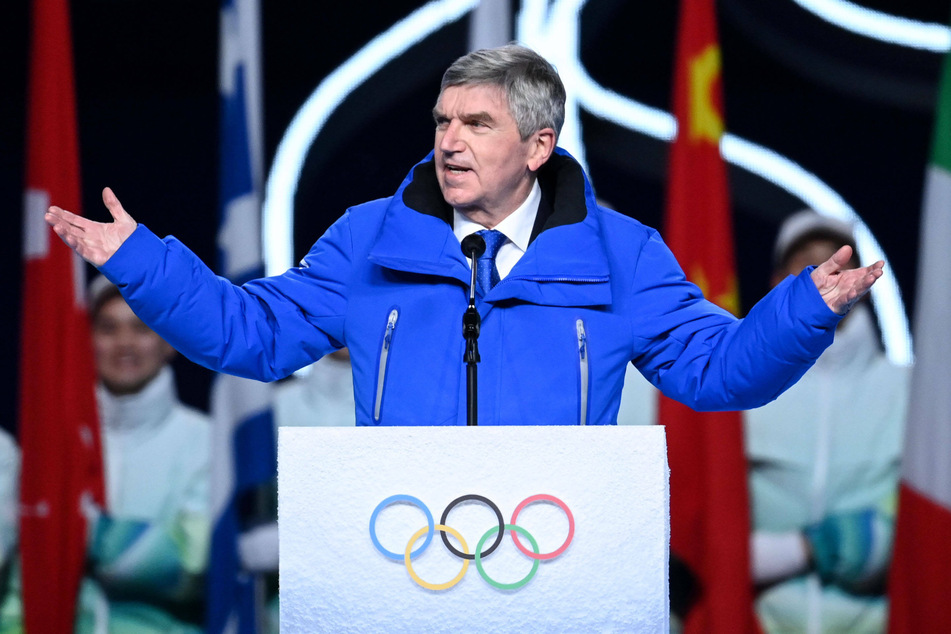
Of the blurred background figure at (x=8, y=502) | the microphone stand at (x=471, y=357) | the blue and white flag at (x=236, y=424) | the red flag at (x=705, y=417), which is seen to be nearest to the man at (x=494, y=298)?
the microphone stand at (x=471, y=357)

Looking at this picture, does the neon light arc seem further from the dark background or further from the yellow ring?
the yellow ring

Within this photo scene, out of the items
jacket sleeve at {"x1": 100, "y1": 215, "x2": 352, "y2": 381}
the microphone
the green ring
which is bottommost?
the green ring

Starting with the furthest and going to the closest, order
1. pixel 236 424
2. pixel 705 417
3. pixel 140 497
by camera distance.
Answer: pixel 140 497, pixel 236 424, pixel 705 417

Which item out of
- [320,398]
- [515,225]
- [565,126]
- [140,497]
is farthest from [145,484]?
[515,225]

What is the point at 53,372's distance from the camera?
11.3 feet

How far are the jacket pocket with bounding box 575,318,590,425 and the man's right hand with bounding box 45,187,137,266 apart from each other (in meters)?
0.66

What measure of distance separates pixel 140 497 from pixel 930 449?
100 inches

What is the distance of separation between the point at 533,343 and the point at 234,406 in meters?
2.07

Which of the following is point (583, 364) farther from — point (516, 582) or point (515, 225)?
point (516, 582)

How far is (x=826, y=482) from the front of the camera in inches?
130

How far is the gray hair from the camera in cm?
164

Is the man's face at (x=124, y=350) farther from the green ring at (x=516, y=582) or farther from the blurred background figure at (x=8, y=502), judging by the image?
the green ring at (x=516, y=582)

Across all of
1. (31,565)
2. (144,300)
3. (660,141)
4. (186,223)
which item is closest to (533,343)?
(144,300)

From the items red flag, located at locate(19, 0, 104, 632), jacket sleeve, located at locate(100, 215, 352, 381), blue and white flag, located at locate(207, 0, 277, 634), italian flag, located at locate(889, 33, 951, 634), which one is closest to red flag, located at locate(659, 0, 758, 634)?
italian flag, located at locate(889, 33, 951, 634)
